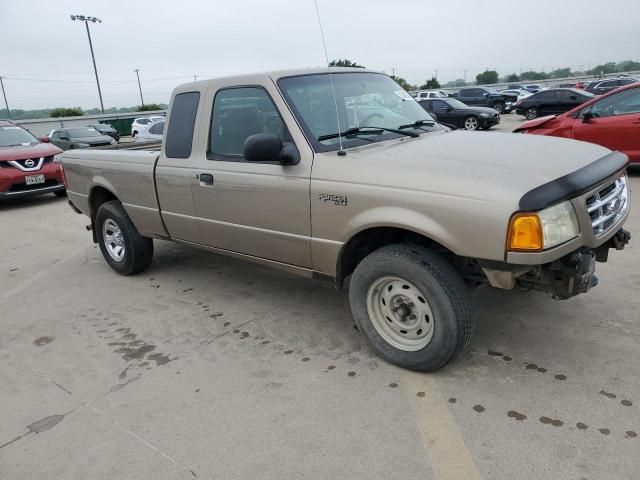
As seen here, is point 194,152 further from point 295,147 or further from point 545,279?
point 545,279

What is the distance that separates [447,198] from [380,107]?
4.91 feet

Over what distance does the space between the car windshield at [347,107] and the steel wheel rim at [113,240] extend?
2.83m

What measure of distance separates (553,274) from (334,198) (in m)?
1.37

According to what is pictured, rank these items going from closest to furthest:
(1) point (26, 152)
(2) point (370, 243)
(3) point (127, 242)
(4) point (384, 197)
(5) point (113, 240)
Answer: (4) point (384, 197)
(2) point (370, 243)
(3) point (127, 242)
(5) point (113, 240)
(1) point (26, 152)

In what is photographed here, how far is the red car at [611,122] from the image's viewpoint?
8.32 meters

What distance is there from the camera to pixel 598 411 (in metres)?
2.76

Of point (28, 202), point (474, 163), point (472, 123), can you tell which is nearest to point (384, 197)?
point (474, 163)

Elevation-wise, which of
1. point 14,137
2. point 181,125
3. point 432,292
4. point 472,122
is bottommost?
point 472,122

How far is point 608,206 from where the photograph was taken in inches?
123

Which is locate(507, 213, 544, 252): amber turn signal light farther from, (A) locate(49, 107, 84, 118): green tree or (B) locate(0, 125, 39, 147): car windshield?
(A) locate(49, 107, 84, 118): green tree

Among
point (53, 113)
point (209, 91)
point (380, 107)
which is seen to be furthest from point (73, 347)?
point (53, 113)

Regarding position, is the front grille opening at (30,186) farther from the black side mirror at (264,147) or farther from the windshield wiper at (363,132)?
the windshield wiper at (363,132)

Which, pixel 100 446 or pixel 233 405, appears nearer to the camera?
pixel 100 446

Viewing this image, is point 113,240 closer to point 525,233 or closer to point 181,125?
point 181,125
